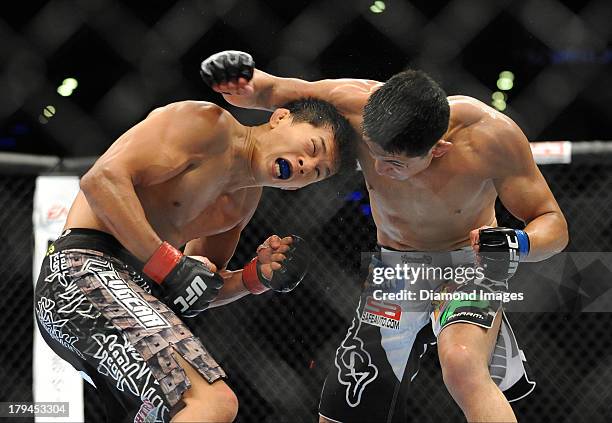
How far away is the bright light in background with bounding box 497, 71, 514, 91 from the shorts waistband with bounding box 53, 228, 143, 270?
73.7 inches

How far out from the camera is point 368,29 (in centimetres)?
303

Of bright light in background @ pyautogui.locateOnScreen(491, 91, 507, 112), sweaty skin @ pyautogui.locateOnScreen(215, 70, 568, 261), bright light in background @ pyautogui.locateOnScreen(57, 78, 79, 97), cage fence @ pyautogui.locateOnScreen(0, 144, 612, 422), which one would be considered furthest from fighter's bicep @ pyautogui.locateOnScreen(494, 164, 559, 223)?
bright light in background @ pyautogui.locateOnScreen(57, 78, 79, 97)

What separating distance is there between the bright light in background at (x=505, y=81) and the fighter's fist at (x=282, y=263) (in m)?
1.55

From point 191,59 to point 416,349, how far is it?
1667mm

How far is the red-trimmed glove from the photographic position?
62.3 inches

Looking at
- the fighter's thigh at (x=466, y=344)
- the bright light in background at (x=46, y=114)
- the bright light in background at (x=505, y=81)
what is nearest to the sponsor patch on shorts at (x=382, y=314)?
the fighter's thigh at (x=466, y=344)

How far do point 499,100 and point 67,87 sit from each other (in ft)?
5.57

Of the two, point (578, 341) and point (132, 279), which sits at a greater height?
point (132, 279)

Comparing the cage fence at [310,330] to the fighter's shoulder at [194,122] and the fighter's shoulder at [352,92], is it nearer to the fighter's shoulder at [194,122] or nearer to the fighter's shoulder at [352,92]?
the fighter's shoulder at [352,92]

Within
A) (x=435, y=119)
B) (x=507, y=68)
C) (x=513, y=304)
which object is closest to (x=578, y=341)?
(x=513, y=304)

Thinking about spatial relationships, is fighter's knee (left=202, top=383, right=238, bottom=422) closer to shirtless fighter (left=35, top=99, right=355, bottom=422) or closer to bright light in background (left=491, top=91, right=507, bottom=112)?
shirtless fighter (left=35, top=99, right=355, bottom=422)

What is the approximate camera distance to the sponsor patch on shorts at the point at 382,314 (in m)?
1.97

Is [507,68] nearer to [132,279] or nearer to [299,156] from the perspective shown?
[299,156]

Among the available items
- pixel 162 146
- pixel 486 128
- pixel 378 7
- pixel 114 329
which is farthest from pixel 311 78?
pixel 114 329
